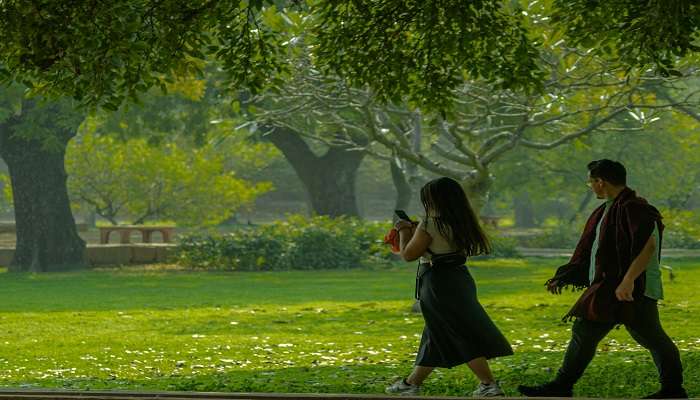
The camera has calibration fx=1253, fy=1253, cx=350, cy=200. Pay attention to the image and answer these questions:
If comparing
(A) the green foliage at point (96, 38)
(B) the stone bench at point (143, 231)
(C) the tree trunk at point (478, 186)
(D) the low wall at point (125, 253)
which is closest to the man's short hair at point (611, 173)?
(A) the green foliage at point (96, 38)

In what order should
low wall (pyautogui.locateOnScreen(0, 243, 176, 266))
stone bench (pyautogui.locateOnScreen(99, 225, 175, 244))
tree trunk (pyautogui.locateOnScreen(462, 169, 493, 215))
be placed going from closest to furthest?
tree trunk (pyautogui.locateOnScreen(462, 169, 493, 215)) → low wall (pyautogui.locateOnScreen(0, 243, 176, 266)) → stone bench (pyautogui.locateOnScreen(99, 225, 175, 244))

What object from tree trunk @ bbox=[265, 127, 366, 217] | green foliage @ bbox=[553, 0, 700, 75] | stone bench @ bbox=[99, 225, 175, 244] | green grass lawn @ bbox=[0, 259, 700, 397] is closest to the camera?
green foliage @ bbox=[553, 0, 700, 75]

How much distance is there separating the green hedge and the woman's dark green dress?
24.5 m

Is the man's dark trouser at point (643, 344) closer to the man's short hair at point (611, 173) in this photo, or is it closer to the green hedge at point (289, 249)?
the man's short hair at point (611, 173)

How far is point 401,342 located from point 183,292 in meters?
10.5

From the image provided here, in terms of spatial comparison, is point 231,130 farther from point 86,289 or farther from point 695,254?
point 695,254

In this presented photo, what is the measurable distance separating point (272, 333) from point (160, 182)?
27690mm

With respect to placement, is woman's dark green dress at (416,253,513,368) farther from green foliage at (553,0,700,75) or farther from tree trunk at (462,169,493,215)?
tree trunk at (462,169,493,215)

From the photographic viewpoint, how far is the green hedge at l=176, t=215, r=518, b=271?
32812 mm

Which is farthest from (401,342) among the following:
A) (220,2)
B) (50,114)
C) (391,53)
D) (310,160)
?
(310,160)

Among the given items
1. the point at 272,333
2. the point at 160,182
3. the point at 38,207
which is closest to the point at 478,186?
the point at 272,333

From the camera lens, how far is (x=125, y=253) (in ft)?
115

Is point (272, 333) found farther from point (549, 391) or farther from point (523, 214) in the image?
point (523, 214)

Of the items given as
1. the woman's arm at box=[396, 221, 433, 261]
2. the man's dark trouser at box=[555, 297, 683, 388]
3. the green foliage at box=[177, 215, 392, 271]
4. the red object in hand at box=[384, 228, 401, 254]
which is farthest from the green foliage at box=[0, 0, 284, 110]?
the green foliage at box=[177, 215, 392, 271]
